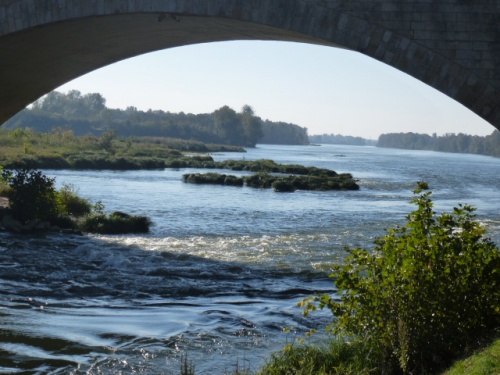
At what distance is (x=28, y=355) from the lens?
11.2m

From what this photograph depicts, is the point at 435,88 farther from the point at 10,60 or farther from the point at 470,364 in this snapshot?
the point at 10,60

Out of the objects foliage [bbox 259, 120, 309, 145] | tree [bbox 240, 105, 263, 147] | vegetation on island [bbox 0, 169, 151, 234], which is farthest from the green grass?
foliage [bbox 259, 120, 309, 145]

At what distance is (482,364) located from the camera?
750 centimetres

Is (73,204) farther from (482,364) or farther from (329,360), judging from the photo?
(482,364)

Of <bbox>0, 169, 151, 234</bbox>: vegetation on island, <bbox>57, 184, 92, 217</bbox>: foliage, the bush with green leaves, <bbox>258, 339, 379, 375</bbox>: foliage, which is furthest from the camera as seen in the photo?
<bbox>57, 184, 92, 217</bbox>: foliage

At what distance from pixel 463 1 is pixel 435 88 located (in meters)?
1.26

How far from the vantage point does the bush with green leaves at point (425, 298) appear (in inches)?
341

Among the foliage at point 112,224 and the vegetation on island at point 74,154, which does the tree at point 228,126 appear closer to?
the vegetation on island at point 74,154

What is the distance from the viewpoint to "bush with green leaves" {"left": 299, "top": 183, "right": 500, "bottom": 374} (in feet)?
28.4

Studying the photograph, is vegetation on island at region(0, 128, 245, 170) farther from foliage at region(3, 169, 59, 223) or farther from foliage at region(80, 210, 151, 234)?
foliage at region(80, 210, 151, 234)

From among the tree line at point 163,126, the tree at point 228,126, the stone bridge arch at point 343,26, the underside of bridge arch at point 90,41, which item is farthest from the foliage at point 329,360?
the tree at point 228,126

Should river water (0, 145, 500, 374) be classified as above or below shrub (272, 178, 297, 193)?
below

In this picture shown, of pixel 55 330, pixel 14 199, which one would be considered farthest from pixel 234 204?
pixel 55 330

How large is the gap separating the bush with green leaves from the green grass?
0.48 metres
